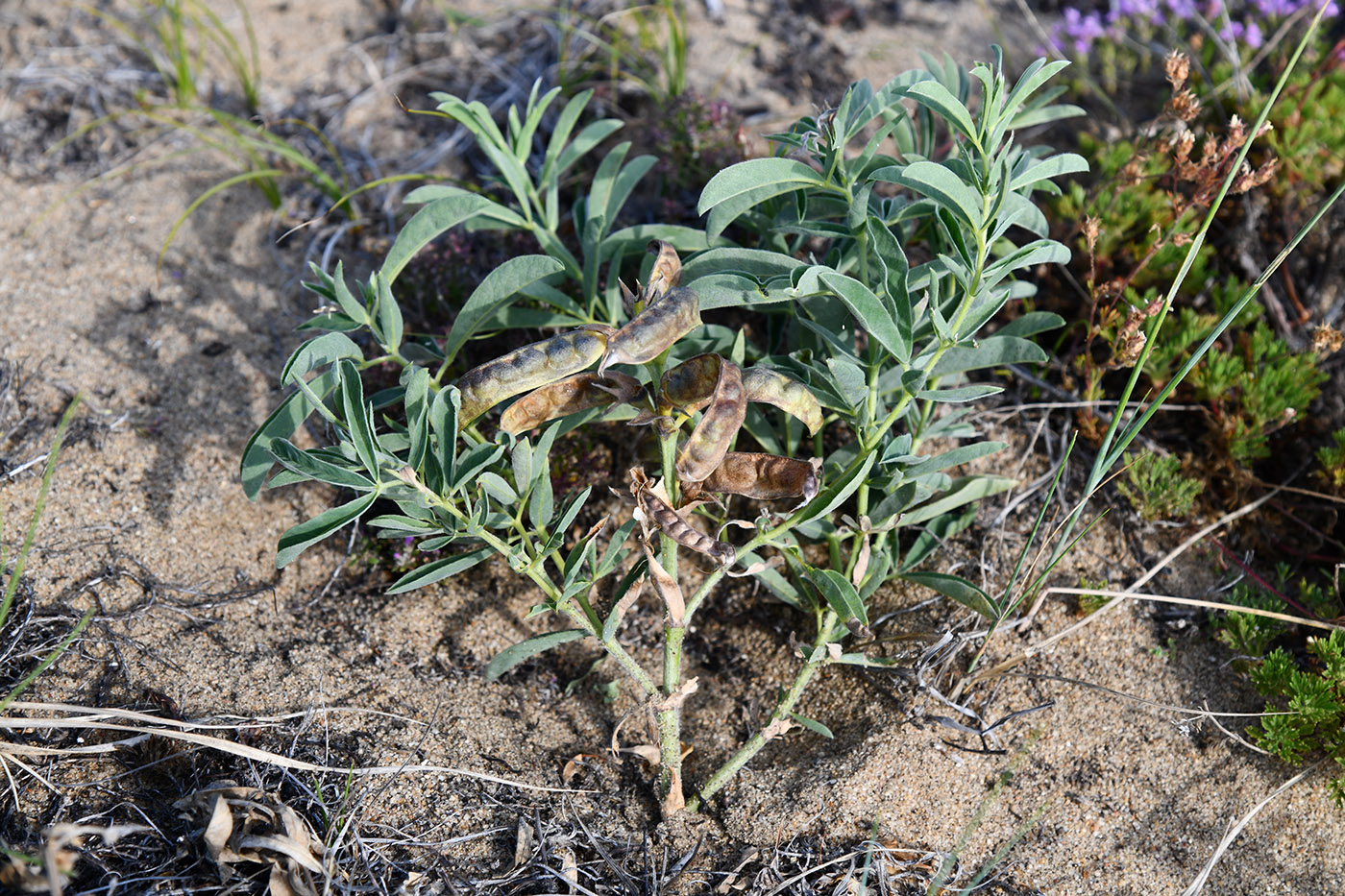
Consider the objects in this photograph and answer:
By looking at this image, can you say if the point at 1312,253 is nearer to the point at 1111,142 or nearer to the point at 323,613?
the point at 1111,142

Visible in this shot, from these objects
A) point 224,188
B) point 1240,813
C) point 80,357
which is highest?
point 224,188

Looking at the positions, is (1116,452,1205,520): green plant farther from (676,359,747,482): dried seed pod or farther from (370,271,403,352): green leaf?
(370,271,403,352): green leaf

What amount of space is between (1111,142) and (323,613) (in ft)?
9.95

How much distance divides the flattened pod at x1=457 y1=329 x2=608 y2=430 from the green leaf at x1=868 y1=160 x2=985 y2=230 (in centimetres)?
65

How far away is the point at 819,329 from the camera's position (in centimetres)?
212

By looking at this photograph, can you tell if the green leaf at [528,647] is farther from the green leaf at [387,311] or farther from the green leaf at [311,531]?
the green leaf at [387,311]

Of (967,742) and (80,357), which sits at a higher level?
(80,357)

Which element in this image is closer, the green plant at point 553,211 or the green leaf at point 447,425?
the green leaf at point 447,425

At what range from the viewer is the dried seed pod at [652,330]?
1577mm

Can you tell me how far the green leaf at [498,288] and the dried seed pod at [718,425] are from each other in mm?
541

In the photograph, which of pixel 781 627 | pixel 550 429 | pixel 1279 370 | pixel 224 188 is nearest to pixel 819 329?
pixel 550 429

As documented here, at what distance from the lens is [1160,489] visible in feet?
8.44

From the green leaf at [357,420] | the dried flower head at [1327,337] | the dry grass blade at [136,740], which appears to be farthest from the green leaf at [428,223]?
the dried flower head at [1327,337]

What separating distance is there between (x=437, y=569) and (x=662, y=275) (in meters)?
0.78
